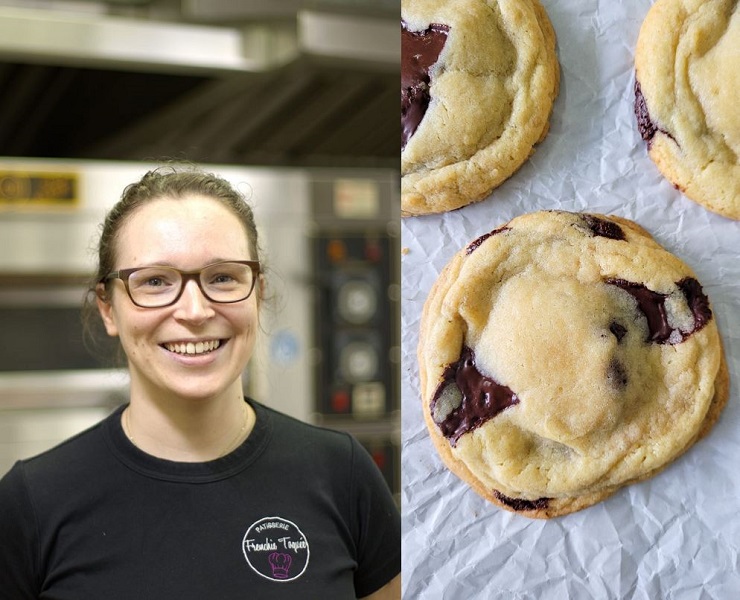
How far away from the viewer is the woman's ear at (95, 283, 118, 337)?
3.68ft

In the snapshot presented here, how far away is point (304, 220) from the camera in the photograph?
8.13 ft

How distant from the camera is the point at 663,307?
98 centimetres

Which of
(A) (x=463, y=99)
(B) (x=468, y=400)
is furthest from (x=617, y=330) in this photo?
(A) (x=463, y=99)

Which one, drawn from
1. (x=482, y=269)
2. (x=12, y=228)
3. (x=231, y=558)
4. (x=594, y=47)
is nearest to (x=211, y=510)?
(x=231, y=558)

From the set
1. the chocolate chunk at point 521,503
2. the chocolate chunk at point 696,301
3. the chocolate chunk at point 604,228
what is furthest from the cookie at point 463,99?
the chocolate chunk at point 521,503

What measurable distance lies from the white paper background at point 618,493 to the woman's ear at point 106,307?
367 mm

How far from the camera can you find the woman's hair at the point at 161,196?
112 centimetres

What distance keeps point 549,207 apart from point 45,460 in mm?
673

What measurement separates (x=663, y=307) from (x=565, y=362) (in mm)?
126

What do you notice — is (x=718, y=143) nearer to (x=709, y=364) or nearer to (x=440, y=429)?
(x=709, y=364)

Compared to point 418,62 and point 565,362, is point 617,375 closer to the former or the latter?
point 565,362

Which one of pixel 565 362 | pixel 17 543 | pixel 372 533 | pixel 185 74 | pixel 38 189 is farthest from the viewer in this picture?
pixel 185 74

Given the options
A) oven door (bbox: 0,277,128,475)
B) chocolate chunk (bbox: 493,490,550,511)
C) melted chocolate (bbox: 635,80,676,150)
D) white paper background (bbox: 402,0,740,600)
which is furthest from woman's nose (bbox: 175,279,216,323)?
oven door (bbox: 0,277,128,475)

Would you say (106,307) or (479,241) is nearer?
(479,241)
